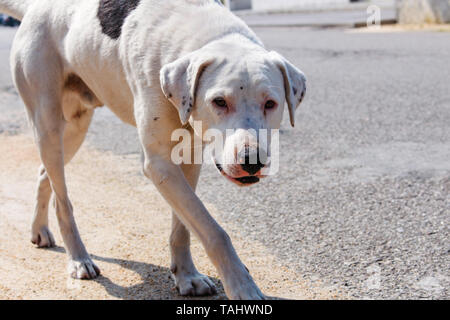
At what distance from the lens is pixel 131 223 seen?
193 inches

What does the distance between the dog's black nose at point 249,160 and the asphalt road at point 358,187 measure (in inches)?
→ 42.0

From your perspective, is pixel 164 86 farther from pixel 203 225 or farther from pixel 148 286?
pixel 148 286

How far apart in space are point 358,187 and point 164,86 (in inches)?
99.6

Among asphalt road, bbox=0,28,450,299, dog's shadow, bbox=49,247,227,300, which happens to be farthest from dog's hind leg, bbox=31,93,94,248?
asphalt road, bbox=0,28,450,299

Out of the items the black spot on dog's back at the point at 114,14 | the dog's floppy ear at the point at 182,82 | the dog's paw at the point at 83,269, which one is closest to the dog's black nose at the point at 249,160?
the dog's floppy ear at the point at 182,82

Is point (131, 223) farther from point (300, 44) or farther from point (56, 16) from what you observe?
point (300, 44)

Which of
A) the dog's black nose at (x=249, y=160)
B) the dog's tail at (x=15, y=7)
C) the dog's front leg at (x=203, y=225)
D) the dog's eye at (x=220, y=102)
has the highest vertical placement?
the dog's tail at (x=15, y=7)

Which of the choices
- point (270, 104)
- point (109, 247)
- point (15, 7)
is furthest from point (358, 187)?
point (15, 7)

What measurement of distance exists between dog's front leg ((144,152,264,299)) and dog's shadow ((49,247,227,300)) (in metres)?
0.54

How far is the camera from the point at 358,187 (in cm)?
530

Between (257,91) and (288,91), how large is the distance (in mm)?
263

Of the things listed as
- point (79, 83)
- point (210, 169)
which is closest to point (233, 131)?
point (79, 83)

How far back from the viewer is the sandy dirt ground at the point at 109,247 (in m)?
3.86
